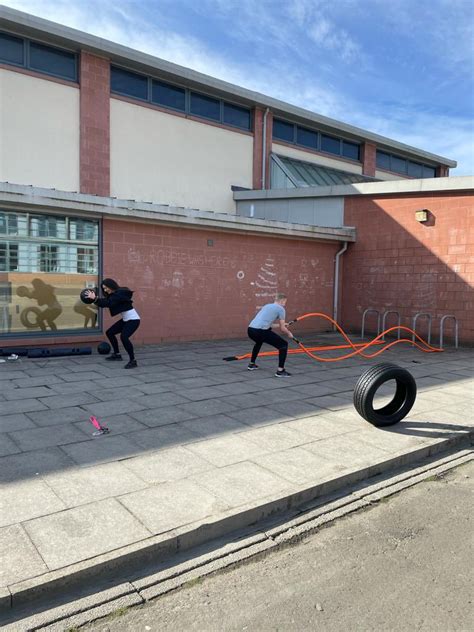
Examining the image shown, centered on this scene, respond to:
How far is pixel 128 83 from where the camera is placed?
1509cm

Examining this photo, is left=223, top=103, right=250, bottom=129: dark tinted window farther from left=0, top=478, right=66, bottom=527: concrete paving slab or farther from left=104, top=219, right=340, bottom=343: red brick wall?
left=0, top=478, right=66, bottom=527: concrete paving slab

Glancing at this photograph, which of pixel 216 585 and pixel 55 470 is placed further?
pixel 55 470

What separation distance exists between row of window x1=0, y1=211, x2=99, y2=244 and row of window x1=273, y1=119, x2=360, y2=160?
11346mm

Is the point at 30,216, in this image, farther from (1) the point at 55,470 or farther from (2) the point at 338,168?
(2) the point at 338,168

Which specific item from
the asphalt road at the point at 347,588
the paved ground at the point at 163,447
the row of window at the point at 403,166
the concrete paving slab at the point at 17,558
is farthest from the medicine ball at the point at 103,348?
the row of window at the point at 403,166

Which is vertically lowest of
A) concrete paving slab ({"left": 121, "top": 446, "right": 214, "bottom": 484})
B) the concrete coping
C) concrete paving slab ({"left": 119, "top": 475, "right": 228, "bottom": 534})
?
concrete paving slab ({"left": 119, "top": 475, "right": 228, "bottom": 534})

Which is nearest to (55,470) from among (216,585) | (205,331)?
(216,585)

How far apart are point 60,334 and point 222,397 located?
4.68 m

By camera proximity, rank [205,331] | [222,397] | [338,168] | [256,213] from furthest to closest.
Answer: [338,168] < [256,213] < [205,331] < [222,397]

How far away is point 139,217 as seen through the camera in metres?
10.2

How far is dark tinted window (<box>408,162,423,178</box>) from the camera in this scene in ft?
84.5

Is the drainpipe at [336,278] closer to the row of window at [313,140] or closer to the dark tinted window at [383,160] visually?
the row of window at [313,140]

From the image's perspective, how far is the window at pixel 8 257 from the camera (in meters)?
9.14

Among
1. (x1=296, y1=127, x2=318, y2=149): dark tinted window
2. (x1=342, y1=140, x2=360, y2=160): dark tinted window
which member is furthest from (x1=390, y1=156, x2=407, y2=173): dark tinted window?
(x1=296, y1=127, x2=318, y2=149): dark tinted window
